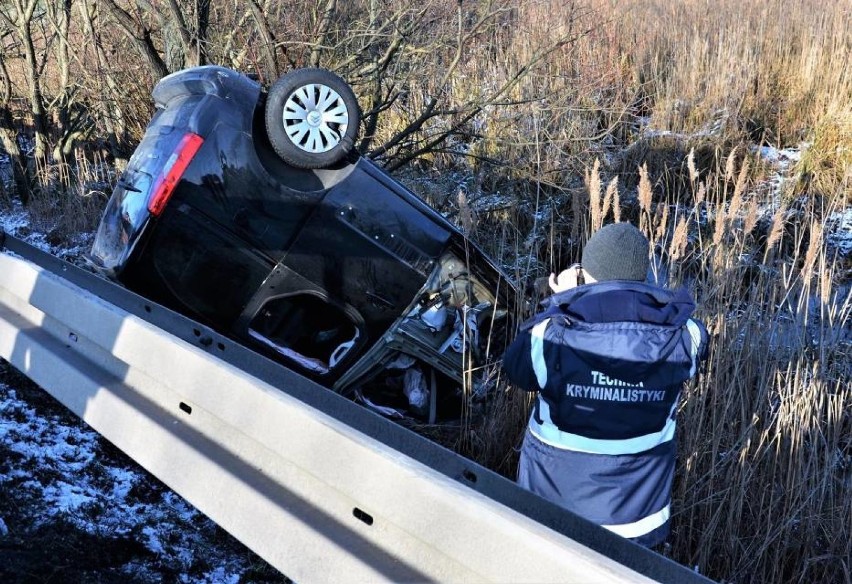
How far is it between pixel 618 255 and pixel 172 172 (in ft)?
7.43

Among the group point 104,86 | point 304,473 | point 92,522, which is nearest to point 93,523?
point 92,522

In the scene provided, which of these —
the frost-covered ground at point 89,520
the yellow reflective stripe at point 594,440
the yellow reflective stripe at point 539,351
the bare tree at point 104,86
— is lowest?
the frost-covered ground at point 89,520

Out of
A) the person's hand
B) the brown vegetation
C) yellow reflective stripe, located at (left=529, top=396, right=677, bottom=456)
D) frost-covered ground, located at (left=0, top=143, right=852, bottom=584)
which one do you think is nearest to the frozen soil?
frost-covered ground, located at (left=0, top=143, right=852, bottom=584)

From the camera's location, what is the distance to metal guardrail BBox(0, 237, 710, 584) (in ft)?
5.93

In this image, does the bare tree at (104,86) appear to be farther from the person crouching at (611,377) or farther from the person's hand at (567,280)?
the person crouching at (611,377)

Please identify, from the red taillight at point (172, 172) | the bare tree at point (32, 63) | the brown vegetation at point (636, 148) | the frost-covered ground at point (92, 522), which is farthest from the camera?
the bare tree at point (32, 63)

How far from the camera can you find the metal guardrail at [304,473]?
1.81 meters

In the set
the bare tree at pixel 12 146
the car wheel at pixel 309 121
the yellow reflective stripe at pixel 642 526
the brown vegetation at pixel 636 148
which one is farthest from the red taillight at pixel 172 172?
the bare tree at pixel 12 146

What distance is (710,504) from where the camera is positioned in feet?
11.0

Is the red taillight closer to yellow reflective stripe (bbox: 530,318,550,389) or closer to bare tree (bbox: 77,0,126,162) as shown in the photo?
yellow reflective stripe (bbox: 530,318,550,389)

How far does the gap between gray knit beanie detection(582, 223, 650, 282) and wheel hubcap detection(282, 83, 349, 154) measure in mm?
1916

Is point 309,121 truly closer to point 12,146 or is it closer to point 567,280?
point 567,280

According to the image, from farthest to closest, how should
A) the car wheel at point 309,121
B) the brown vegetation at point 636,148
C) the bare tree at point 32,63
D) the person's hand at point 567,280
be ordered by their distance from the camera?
the bare tree at point 32,63, the car wheel at point 309,121, the brown vegetation at point 636,148, the person's hand at point 567,280

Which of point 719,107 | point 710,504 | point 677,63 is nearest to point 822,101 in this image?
point 719,107
